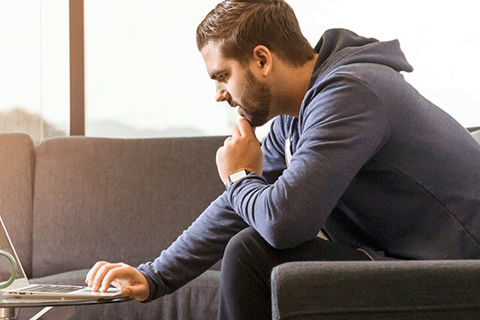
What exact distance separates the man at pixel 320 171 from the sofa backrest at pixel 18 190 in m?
0.99

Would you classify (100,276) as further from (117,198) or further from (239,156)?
(117,198)

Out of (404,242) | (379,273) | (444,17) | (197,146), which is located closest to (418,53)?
(444,17)

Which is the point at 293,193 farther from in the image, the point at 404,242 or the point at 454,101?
the point at 454,101

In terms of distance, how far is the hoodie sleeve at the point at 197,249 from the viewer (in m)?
1.18

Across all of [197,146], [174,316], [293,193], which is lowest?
[174,316]

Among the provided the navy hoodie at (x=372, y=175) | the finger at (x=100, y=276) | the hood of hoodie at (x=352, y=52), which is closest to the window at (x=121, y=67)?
the hood of hoodie at (x=352, y=52)

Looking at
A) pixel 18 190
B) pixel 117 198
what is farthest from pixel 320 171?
pixel 18 190

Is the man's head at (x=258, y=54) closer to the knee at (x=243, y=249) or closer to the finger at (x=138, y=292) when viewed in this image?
the knee at (x=243, y=249)

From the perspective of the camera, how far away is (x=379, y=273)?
663 mm

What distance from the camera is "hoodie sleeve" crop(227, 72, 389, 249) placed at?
87cm

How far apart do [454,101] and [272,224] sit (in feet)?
5.69

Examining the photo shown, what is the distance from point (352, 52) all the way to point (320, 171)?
0.36m

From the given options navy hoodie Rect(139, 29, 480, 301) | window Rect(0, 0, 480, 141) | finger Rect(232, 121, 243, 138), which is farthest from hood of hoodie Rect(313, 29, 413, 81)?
window Rect(0, 0, 480, 141)

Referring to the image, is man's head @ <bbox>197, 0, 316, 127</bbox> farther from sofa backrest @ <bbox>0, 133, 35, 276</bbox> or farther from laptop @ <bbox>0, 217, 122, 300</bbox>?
sofa backrest @ <bbox>0, 133, 35, 276</bbox>
